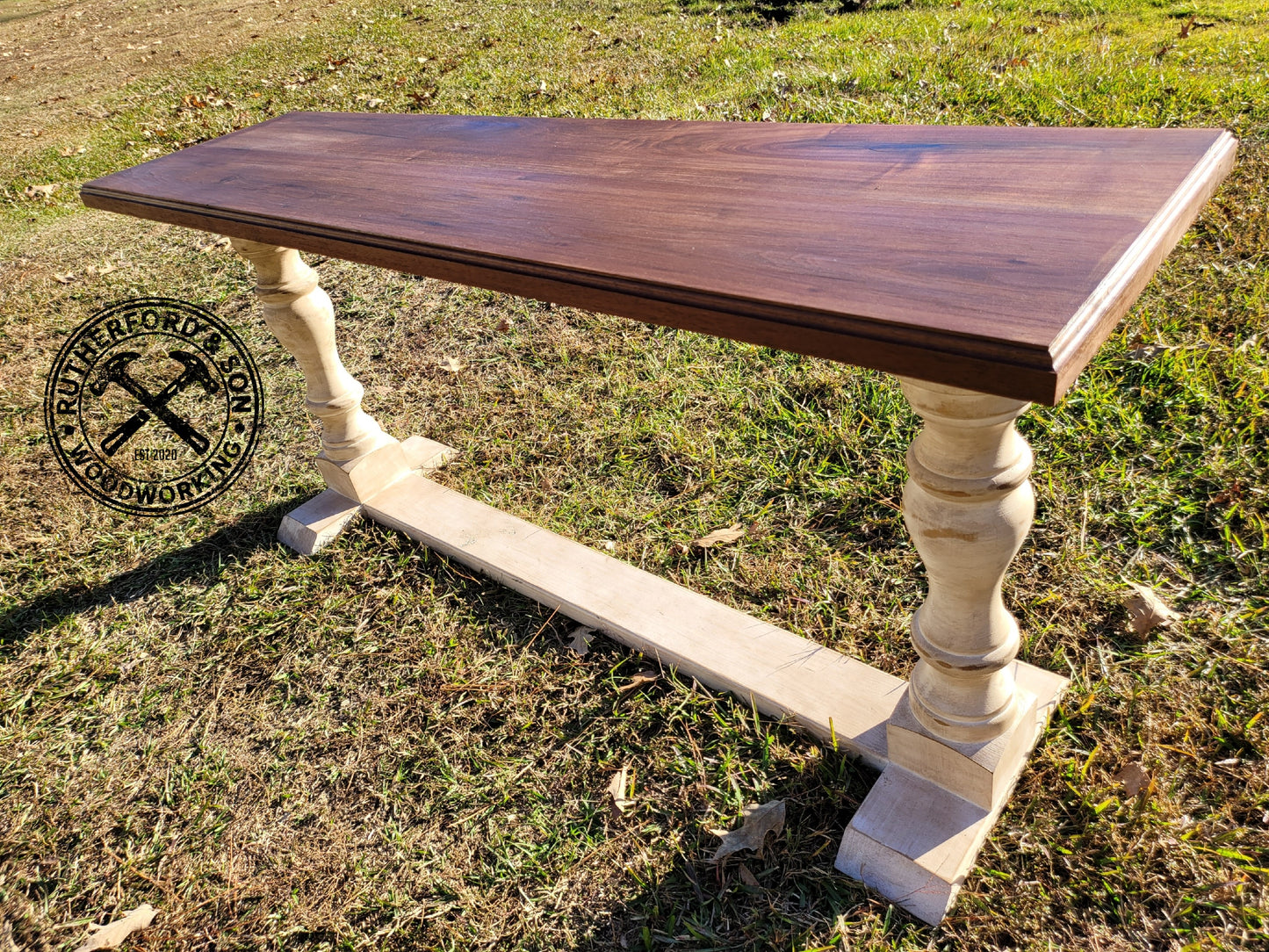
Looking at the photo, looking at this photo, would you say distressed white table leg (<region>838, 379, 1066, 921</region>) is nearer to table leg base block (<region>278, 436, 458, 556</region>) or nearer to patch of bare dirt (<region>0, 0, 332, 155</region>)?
table leg base block (<region>278, 436, 458, 556</region>)

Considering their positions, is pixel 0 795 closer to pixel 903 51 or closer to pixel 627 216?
pixel 627 216

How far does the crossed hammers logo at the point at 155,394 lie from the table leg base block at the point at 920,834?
2767 mm

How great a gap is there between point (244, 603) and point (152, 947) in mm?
1001

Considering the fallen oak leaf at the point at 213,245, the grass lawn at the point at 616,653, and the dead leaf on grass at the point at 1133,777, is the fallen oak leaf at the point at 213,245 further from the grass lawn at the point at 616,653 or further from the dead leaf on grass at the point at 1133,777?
the dead leaf on grass at the point at 1133,777

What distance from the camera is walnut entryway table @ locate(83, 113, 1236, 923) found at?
3.28 ft

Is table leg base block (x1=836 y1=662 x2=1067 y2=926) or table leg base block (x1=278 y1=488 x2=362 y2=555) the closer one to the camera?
table leg base block (x1=836 y1=662 x2=1067 y2=926)

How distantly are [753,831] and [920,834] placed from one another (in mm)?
319

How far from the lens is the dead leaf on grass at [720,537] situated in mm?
2354

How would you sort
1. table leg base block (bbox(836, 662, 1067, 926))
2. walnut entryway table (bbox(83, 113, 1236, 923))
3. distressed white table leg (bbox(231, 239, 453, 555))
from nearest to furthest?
walnut entryway table (bbox(83, 113, 1236, 923)) < table leg base block (bbox(836, 662, 1067, 926)) < distressed white table leg (bbox(231, 239, 453, 555))

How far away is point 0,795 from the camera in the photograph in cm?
207

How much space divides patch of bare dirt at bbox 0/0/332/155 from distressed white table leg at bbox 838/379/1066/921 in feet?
27.4

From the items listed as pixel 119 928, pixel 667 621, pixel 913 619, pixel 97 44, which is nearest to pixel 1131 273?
pixel 913 619

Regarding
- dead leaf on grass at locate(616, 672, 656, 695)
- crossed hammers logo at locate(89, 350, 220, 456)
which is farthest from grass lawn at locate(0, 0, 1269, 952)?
crossed hammers logo at locate(89, 350, 220, 456)

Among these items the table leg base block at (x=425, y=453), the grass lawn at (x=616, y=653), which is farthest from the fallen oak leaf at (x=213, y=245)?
the table leg base block at (x=425, y=453)
